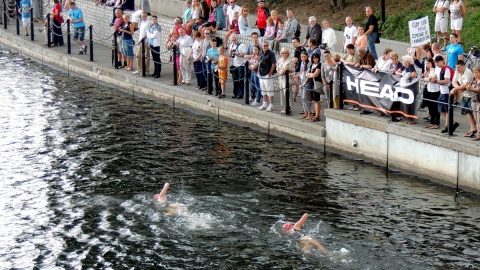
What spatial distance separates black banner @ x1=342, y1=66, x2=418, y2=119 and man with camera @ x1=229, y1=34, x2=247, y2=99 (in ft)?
13.7

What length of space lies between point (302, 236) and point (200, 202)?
3.11m

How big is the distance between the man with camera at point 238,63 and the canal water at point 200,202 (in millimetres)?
1160

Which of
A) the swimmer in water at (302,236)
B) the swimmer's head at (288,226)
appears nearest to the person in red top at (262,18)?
the swimmer in water at (302,236)

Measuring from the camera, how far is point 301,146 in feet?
86.0

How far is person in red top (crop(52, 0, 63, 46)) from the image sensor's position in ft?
131

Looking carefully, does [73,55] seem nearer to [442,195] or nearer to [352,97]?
[352,97]

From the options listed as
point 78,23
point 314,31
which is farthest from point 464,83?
point 78,23

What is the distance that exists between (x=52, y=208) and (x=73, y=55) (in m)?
17.5

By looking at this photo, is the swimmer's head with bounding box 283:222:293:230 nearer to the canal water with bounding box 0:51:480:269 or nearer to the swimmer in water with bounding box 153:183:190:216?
the canal water with bounding box 0:51:480:269

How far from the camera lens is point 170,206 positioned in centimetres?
2095

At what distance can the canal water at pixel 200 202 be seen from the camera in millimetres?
18328

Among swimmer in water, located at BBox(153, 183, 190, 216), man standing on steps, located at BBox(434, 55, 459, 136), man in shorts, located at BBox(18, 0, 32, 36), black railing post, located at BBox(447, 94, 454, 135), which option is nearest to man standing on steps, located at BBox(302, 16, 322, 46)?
man standing on steps, located at BBox(434, 55, 459, 136)

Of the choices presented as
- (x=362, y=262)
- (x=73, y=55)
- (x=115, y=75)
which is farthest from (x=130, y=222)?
(x=73, y=55)

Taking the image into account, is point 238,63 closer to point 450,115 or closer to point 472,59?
point 472,59
